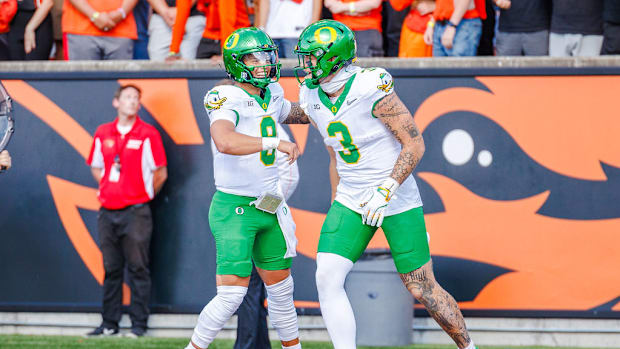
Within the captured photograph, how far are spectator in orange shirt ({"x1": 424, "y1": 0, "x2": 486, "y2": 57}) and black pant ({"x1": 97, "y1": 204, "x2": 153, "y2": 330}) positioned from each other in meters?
3.05

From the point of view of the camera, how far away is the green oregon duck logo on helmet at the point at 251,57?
555 cm

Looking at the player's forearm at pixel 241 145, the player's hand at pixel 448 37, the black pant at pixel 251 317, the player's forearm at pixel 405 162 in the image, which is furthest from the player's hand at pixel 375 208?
the player's hand at pixel 448 37

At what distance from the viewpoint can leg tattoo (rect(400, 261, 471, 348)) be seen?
542 cm

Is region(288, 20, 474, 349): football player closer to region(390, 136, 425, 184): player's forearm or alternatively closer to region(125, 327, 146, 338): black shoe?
region(390, 136, 425, 184): player's forearm

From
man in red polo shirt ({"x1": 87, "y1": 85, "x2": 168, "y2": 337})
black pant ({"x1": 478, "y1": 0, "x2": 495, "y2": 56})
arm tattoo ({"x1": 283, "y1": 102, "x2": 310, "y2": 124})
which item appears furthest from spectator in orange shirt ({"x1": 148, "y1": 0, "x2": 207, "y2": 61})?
arm tattoo ({"x1": 283, "y1": 102, "x2": 310, "y2": 124})

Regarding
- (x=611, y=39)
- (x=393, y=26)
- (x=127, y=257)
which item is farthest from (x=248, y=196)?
(x=611, y=39)

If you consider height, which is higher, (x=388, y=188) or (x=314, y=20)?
(x=314, y=20)

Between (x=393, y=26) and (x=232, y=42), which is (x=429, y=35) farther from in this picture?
(x=232, y=42)

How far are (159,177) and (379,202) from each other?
2927 mm

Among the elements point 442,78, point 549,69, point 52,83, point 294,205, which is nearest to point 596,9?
point 549,69

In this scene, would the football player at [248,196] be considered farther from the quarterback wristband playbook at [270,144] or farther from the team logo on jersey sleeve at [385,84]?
the team logo on jersey sleeve at [385,84]

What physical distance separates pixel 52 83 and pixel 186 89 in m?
1.21

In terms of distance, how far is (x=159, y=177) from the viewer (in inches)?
299

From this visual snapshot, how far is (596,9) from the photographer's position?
8070 mm
